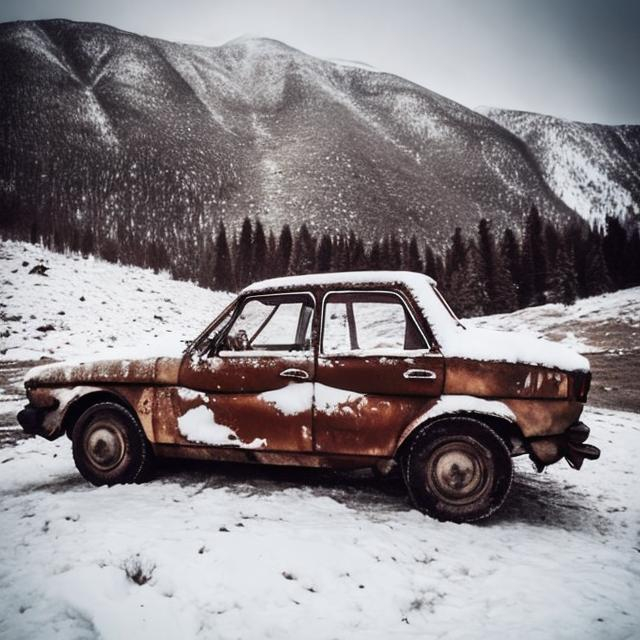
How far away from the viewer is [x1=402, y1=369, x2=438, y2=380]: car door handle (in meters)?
3.14

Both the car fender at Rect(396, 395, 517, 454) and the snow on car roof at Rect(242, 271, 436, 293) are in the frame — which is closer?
the car fender at Rect(396, 395, 517, 454)

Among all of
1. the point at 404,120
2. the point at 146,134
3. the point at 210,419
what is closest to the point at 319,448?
the point at 210,419

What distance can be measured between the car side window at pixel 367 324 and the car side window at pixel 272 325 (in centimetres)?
22

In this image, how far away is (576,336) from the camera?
17047 millimetres

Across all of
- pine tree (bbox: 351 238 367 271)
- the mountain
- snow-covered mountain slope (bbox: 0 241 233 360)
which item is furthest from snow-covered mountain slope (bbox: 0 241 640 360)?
pine tree (bbox: 351 238 367 271)

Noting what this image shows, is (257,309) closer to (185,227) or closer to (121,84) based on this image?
(185,227)

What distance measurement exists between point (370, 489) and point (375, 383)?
3.72 feet

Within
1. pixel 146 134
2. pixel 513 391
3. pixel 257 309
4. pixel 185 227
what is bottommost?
pixel 513 391

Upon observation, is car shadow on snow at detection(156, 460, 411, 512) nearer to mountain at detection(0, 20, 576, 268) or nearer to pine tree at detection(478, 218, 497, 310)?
pine tree at detection(478, 218, 497, 310)

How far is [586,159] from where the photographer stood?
15888 cm

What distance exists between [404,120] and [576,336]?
13456 centimetres

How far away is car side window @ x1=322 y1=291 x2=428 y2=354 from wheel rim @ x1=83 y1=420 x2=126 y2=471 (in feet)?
6.60

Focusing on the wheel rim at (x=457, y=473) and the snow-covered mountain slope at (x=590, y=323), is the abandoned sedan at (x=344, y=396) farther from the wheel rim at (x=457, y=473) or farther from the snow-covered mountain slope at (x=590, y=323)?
the snow-covered mountain slope at (x=590, y=323)

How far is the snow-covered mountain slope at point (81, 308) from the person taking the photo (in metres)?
14.0
